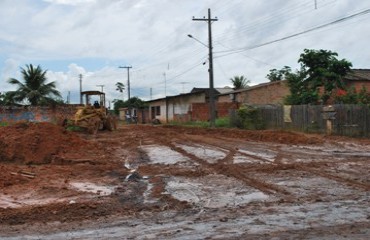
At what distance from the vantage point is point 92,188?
11.6 m

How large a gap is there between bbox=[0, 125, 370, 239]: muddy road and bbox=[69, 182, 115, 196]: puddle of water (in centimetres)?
2

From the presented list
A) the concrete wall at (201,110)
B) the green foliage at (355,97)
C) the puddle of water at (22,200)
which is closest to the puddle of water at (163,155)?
the puddle of water at (22,200)

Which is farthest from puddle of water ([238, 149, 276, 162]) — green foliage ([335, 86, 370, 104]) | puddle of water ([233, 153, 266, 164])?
green foliage ([335, 86, 370, 104])

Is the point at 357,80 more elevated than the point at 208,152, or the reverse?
the point at 357,80

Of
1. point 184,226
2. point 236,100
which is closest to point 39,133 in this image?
point 184,226

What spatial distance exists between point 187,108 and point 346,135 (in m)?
30.7

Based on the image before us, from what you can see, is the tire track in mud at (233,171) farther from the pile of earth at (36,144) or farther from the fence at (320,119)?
the fence at (320,119)

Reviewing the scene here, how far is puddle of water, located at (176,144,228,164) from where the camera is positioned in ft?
58.1

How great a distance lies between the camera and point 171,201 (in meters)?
9.84

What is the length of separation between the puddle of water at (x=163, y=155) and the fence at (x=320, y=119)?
33.1 ft

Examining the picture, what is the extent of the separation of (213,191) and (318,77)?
2764 centimetres

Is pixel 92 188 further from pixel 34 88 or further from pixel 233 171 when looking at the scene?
pixel 34 88

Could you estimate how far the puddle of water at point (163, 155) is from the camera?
57.0 feet

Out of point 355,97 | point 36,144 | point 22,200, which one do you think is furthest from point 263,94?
point 22,200
